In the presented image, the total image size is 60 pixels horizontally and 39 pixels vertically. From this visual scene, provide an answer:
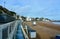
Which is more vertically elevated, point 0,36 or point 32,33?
point 0,36

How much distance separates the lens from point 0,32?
3654 millimetres

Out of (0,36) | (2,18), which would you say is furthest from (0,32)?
(2,18)

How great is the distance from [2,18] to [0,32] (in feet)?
41.9

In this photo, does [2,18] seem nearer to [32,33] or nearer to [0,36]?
[32,33]

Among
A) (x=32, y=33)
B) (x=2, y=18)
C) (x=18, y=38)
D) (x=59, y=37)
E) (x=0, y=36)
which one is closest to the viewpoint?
(x=0, y=36)

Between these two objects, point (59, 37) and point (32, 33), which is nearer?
point (59, 37)

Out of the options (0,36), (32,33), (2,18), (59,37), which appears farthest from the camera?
(2,18)

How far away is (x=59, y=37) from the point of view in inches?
181

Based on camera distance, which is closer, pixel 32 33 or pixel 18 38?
pixel 32 33

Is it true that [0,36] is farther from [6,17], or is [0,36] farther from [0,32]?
[6,17]

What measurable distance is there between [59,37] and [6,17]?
40.6ft

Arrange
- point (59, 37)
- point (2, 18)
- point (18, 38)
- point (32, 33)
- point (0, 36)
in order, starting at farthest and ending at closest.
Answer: point (2, 18)
point (18, 38)
point (32, 33)
point (59, 37)
point (0, 36)

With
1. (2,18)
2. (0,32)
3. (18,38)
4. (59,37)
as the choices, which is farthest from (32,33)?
(0,32)

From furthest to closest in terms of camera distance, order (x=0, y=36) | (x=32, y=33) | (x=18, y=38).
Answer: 1. (x=18, y=38)
2. (x=32, y=33)
3. (x=0, y=36)
